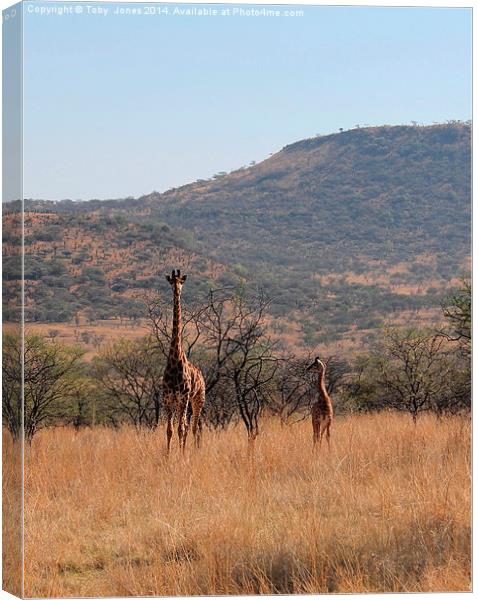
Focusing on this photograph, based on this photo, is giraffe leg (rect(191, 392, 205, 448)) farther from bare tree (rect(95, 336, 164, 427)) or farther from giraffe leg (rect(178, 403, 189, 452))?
bare tree (rect(95, 336, 164, 427))

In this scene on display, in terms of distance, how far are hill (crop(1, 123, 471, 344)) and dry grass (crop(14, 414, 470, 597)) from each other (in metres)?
13.7

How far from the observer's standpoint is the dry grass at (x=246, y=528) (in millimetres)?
5559

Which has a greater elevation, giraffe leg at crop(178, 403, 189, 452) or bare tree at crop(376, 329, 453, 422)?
giraffe leg at crop(178, 403, 189, 452)

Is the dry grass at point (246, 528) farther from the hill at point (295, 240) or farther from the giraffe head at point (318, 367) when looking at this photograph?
the hill at point (295, 240)

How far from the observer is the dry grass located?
556cm

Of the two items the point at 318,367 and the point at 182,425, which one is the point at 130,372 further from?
the point at 182,425

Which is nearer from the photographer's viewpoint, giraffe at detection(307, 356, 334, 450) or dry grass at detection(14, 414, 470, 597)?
dry grass at detection(14, 414, 470, 597)

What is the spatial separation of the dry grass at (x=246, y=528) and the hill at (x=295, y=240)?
13705 millimetres

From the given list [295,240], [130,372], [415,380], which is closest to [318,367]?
[415,380]

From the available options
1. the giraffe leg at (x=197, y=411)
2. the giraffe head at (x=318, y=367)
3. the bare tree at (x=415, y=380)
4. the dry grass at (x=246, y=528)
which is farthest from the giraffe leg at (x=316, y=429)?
the bare tree at (x=415, y=380)

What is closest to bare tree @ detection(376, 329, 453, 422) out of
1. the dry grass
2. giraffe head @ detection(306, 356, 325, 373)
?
giraffe head @ detection(306, 356, 325, 373)

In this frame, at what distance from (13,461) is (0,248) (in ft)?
3.88

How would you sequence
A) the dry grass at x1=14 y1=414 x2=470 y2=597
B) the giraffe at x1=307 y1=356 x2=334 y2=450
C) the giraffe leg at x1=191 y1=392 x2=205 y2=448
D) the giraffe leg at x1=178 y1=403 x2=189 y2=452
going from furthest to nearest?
the giraffe leg at x1=191 y1=392 x2=205 y2=448 < the giraffe at x1=307 y1=356 x2=334 y2=450 < the giraffe leg at x1=178 y1=403 x2=189 y2=452 < the dry grass at x1=14 y1=414 x2=470 y2=597

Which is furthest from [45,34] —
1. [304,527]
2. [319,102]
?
[304,527]
